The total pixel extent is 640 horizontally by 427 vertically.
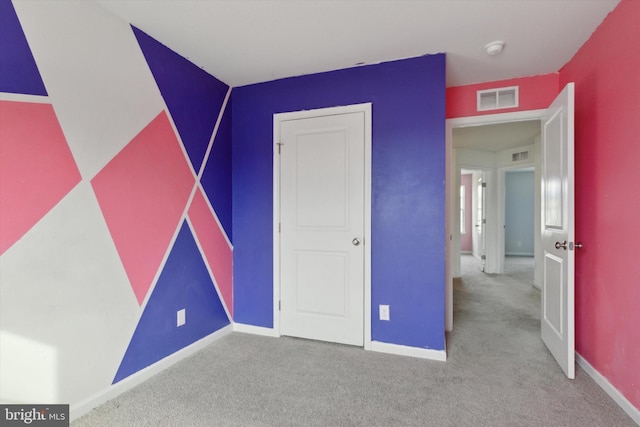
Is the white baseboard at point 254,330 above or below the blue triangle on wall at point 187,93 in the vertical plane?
below

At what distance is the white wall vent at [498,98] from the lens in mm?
2879

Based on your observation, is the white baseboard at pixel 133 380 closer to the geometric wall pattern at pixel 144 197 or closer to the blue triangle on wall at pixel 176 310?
the blue triangle on wall at pixel 176 310

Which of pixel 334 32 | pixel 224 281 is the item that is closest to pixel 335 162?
pixel 334 32

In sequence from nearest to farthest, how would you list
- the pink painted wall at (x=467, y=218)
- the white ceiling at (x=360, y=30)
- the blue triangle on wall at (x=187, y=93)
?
1. the white ceiling at (x=360, y=30)
2. the blue triangle on wall at (x=187, y=93)
3. the pink painted wall at (x=467, y=218)

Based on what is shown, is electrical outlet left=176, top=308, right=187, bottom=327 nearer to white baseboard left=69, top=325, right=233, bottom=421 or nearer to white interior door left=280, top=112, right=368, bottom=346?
white baseboard left=69, top=325, right=233, bottom=421

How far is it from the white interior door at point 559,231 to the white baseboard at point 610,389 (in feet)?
0.47

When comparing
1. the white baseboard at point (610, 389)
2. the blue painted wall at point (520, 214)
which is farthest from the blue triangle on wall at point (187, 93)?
the blue painted wall at point (520, 214)

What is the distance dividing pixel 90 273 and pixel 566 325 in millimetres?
3098

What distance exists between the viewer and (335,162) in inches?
107

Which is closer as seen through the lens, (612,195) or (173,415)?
(173,415)

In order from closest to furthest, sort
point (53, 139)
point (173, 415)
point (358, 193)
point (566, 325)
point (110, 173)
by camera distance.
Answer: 1. point (53, 139)
2. point (173, 415)
3. point (110, 173)
4. point (566, 325)
5. point (358, 193)

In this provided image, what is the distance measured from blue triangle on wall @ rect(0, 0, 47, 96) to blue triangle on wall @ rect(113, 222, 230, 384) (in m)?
1.24

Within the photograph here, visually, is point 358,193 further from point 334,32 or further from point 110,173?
point 110,173

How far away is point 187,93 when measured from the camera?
Answer: 252 cm
